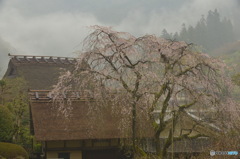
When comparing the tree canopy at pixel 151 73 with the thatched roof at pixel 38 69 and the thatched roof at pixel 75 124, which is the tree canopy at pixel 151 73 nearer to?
the thatched roof at pixel 75 124

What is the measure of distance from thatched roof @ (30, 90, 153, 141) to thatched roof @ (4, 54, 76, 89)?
28.6 feet

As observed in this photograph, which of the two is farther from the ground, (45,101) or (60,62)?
(60,62)

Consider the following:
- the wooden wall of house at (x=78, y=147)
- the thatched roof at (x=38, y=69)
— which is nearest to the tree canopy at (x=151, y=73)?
the wooden wall of house at (x=78, y=147)

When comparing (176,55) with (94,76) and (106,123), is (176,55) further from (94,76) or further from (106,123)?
(106,123)

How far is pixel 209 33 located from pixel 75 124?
73.4 m

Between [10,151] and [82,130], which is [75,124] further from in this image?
[10,151]

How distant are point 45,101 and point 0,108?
9.85 feet

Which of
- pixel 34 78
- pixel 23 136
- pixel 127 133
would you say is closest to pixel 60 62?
pixel 34 78

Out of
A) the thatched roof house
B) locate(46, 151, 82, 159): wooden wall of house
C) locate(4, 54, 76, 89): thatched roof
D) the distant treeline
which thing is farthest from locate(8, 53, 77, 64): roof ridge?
the distant treeline

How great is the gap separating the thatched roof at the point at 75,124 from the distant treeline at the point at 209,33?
61.0 metres

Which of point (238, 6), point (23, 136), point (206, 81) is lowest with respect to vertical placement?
point (23, 136)

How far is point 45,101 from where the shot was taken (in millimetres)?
12922

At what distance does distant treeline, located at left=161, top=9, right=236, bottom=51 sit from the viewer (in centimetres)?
7431

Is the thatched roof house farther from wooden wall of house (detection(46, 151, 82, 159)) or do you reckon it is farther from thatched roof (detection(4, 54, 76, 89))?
thatched roof (detection(4, 54, 76, 89))
